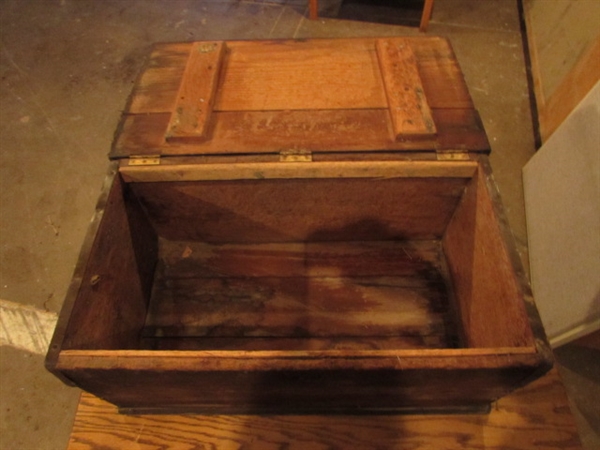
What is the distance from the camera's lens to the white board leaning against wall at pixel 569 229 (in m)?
1.28

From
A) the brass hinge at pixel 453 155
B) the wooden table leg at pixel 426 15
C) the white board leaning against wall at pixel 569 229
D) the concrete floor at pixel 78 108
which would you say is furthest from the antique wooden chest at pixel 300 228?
the wooden table leg at pixel 426 15

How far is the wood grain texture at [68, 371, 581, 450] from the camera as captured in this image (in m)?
1.10

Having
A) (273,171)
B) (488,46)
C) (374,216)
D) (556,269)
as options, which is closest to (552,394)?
(556,269)

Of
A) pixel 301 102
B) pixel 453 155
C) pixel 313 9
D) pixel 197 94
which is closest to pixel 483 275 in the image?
pixel 453 155

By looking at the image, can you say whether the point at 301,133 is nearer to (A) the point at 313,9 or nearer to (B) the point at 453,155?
(B) the point at 453,155

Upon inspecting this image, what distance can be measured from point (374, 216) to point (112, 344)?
2.71ft

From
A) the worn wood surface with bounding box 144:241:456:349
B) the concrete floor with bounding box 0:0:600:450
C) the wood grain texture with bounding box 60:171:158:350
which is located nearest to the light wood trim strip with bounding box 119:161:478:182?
the wood grain texture with bounding box 60:171:158:350

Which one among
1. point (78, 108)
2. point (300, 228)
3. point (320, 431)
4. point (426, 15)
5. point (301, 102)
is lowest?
point (78, 108)

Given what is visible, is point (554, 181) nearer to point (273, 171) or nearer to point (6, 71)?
point (273, 171)

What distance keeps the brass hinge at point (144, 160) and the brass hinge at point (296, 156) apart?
0.34 m

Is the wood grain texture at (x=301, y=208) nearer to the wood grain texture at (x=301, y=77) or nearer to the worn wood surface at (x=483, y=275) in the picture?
the worn wood surface at (x=483, y=275)

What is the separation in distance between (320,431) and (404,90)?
3.19 ft

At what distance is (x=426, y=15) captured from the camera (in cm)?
238

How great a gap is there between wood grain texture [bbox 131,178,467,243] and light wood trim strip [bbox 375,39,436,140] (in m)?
0.14
